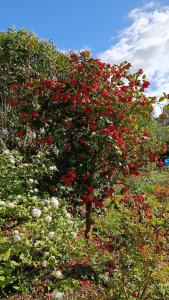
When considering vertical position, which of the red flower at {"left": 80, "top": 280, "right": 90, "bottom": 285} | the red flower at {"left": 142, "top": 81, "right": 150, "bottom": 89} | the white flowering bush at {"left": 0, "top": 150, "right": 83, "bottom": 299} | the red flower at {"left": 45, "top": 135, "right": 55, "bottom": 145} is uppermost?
the red flower at {"left": 142, "top": 81, "right": 150, "bottom": 89}

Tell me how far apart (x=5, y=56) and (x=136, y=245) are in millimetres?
8236

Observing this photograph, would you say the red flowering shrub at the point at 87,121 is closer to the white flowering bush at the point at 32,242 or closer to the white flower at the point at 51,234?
the white flowering bush at the point at 32,242

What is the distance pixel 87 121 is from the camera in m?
6.43

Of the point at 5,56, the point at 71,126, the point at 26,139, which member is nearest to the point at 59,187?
the point at 71,126

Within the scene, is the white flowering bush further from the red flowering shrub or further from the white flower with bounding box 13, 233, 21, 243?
the red flowering shrub

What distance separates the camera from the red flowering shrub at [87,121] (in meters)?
6.38

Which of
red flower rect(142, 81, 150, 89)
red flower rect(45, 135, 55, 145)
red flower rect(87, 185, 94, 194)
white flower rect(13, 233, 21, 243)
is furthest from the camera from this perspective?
red flower rect(142, 81, 150, 89)

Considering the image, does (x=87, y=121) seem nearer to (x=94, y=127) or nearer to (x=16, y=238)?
(x=94, y=127)

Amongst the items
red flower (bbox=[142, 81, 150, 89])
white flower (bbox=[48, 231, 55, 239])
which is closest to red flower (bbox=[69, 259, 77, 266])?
white flower (bbox=[48, 231, 55, 239])

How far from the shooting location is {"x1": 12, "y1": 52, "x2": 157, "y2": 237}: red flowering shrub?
638 cm

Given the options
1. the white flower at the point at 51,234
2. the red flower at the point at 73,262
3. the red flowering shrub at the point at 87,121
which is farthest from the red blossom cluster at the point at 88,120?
the white flower at the point at 51,234

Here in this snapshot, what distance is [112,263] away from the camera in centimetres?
530

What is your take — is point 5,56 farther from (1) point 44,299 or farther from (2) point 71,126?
(1) point 44,299

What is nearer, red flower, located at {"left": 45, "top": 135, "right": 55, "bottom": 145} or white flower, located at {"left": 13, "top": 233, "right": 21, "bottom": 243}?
white flower, located at {"left": 13, "top": 233, "right": 21, "bottom": 243}
